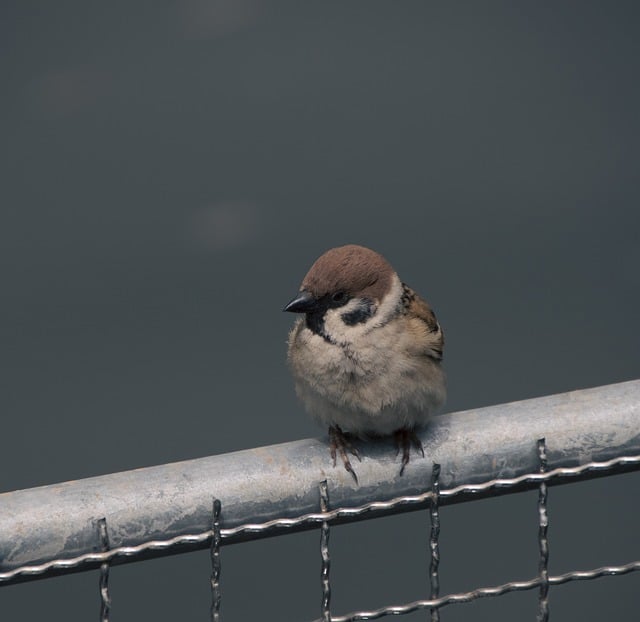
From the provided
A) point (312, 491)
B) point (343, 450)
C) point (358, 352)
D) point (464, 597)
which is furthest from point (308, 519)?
point (358, 352)

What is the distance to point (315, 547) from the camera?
3436mm

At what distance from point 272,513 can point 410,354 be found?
0.79 metres

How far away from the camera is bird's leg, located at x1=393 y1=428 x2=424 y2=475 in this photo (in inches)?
67.8

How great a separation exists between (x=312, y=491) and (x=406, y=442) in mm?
311

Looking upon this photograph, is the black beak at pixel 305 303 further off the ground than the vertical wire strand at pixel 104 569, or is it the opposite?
the black beak at pixel 305 303

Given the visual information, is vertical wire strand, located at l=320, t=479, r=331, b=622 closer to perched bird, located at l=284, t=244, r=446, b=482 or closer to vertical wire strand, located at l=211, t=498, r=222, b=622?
vertical wire strand, located at l=211, t=498, r=222, b=622

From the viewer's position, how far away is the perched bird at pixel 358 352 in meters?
2.23

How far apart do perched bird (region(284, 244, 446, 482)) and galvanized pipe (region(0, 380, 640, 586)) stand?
462 mm

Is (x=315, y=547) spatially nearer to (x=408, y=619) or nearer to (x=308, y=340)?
(x=408, y=619)

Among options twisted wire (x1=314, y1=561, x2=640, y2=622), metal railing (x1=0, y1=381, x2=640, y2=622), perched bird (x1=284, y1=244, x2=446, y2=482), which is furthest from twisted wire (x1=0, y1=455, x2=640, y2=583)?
perched bird (x1=284, y1=244, x2=446, y2=482)

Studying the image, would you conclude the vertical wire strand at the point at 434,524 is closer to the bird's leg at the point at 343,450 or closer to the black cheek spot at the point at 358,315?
the bird's leg at the point at 343,450

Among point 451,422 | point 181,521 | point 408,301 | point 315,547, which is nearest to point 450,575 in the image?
point 315,547

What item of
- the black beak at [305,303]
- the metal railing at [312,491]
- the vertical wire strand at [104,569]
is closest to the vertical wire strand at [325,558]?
the metal railing at [312,491]

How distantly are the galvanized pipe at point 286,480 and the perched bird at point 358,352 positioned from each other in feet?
1.51
